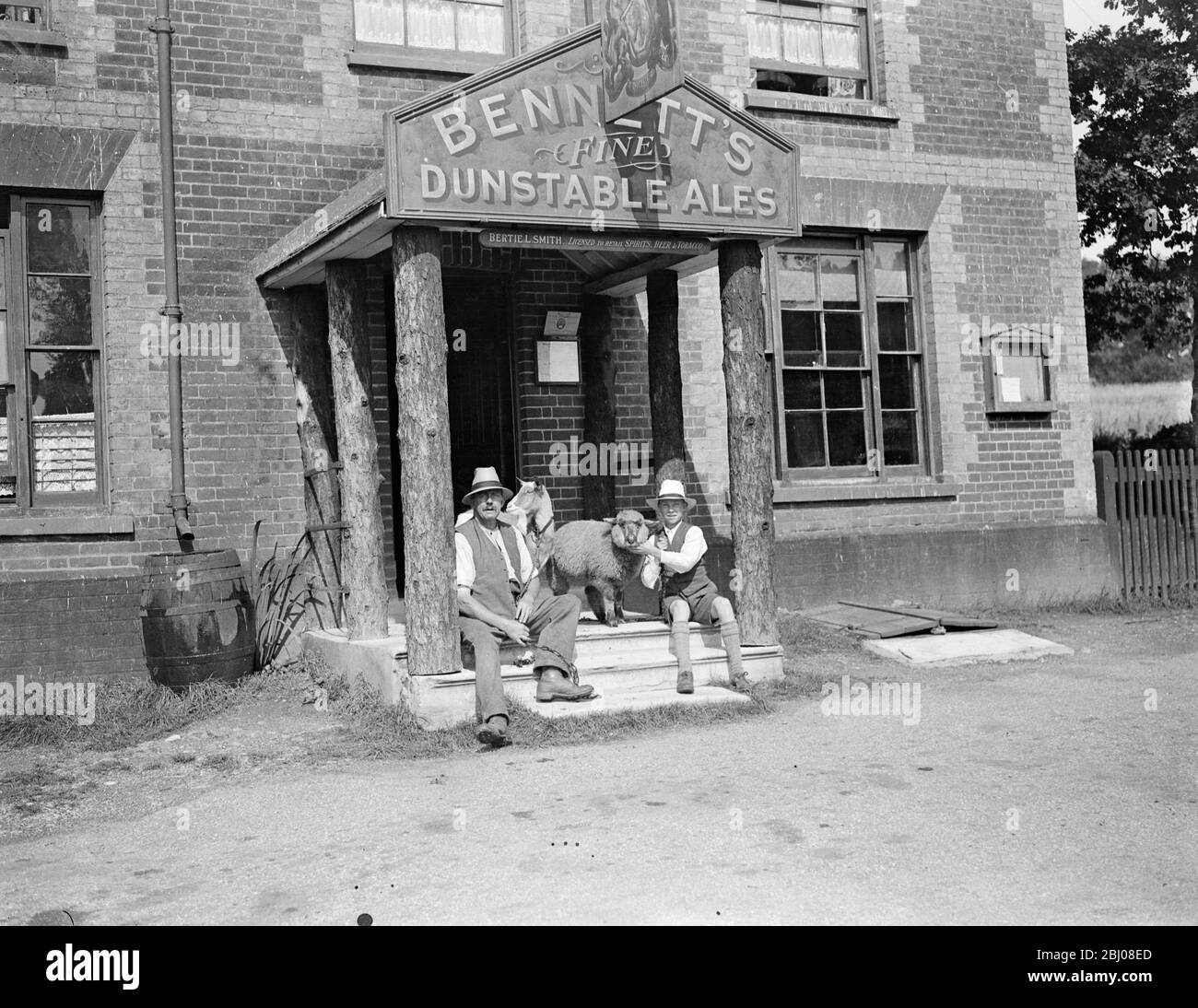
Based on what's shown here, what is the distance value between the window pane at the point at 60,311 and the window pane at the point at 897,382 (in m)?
7.19

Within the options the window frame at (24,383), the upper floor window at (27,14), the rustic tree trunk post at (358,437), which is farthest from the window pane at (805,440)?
the upper floor window at (27,14)

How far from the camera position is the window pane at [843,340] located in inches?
499

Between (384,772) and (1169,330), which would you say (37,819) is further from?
(1169,330)

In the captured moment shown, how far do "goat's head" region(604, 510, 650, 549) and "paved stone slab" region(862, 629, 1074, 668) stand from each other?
2.76 meters

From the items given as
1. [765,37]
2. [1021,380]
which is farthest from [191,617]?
[1021,380]

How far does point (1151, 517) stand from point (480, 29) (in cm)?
836

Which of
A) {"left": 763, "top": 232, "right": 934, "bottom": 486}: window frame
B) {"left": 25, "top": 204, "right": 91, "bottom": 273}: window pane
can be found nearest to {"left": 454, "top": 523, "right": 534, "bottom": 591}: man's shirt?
{"left": 25, "top": 204, "right": 91, "bottom": 273}: window pane

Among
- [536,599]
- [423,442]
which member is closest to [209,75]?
[423,442]

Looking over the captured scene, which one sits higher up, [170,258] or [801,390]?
[170,258]

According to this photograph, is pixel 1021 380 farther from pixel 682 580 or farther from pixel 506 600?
pixel 506 600

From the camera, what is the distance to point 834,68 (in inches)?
503

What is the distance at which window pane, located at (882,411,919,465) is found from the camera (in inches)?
506

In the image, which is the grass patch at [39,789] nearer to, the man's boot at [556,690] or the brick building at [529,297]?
the brick building at [529,297]
